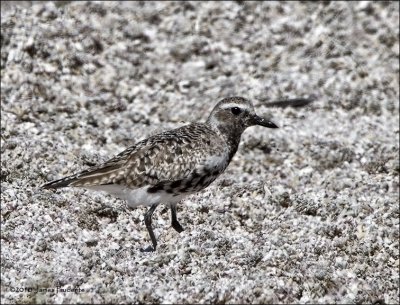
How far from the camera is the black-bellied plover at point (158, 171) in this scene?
373 inches

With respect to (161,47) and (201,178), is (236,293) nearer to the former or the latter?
(201,178)

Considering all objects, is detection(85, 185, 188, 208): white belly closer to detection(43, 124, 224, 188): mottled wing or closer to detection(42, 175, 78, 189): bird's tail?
detection(43, 124, 224, 188): mottled wing

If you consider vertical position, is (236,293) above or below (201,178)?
below

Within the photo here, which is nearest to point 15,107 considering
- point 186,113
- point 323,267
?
point 186,113

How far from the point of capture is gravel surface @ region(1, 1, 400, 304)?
30.2 ft

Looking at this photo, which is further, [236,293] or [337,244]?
[337,244]

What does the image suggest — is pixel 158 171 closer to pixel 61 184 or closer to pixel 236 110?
pixel 61 184

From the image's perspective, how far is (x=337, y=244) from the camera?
10383 mm

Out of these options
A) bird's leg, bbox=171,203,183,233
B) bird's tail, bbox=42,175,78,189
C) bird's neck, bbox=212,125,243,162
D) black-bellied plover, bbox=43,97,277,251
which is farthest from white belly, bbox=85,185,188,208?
bird's neck, bbox=212,125,243,162

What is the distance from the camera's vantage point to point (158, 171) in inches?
377

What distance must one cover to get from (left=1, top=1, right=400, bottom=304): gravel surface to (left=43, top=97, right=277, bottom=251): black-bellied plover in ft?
2.48

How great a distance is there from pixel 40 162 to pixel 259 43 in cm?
731

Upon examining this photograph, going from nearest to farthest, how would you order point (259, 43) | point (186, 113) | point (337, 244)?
point (337, 244) < point (186, 113) < point (259, 43)

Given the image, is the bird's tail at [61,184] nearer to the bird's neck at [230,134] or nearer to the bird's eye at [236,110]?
the bird's neck at [230,134]
